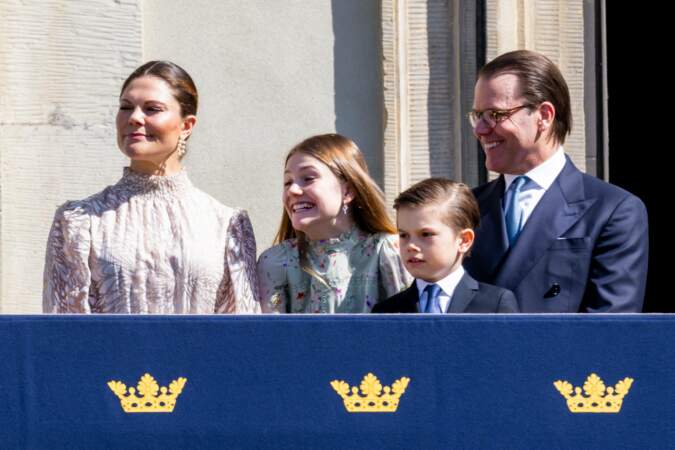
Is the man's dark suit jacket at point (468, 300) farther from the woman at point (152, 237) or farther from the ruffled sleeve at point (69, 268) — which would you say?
the ruffled sleeve at point (69, 268)

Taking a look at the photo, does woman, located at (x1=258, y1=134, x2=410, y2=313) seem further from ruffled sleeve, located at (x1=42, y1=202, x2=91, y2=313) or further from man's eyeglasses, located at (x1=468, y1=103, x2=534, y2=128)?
ruffled sleeve, located at (x1=42, y1=202, x2=91, y2=313)

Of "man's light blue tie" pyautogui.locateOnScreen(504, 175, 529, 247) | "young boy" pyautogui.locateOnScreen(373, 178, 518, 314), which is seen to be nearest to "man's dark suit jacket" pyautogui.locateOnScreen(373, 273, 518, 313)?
"young boy" pyautogui.locateOnScreen(373, 178, 518, 314)

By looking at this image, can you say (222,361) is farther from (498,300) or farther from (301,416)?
(498,300)

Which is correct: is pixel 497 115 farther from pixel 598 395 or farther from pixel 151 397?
pixel 151 397

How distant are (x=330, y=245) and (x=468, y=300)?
506 mm

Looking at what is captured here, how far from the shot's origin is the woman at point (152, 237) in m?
4.02

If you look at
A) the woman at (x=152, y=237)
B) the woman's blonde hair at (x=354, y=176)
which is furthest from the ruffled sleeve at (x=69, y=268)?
the woman's blonde hair at (x=354, y=176)

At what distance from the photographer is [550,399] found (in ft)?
11.0

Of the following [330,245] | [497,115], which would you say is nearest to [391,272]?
[330,245]

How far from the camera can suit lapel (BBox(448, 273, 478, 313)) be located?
3.91m

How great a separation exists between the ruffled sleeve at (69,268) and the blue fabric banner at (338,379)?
0.58 m

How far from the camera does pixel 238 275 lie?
4105 millimetres

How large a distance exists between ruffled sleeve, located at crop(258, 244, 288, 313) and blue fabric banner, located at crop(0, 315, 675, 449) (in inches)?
30.4

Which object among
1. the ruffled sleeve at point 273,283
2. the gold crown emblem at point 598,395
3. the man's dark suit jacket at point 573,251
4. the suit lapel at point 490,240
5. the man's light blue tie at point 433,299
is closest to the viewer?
the gold crown emblem at point 598,395
